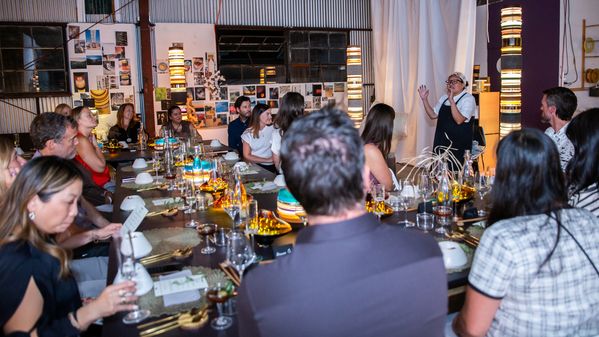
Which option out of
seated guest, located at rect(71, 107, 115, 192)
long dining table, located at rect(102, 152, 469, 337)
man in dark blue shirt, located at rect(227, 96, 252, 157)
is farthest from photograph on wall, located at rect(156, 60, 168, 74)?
long dining table, located at rect(102, 152, 469, 337)

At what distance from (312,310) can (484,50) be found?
9.71m

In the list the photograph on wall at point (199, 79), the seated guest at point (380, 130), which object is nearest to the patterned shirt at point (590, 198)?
the seated guest at point (380, 130)

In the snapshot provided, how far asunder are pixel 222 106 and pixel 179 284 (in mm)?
8517

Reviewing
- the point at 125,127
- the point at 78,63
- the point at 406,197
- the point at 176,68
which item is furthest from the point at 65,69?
the point at 406,197

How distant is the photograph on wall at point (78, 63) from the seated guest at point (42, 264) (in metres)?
8.03

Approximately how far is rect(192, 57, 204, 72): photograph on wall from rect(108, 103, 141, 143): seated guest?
2.22 meters

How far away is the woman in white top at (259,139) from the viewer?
5.91 metres

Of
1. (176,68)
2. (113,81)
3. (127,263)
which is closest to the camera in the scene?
(127,263)

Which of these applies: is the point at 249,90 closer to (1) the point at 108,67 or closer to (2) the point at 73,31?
(1) the point at 108,67

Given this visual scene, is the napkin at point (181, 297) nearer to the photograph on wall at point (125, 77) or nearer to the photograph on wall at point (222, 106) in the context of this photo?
the photograph on wall at point (125, 77)

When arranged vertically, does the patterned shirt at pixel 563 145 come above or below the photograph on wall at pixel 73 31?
below

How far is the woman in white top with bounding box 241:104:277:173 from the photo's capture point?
5.91 metres

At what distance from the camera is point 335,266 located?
1.23 metres

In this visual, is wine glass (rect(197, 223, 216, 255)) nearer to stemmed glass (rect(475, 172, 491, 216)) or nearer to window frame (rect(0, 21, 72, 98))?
stemmed glass (rect(475, 172, 491, 216))
